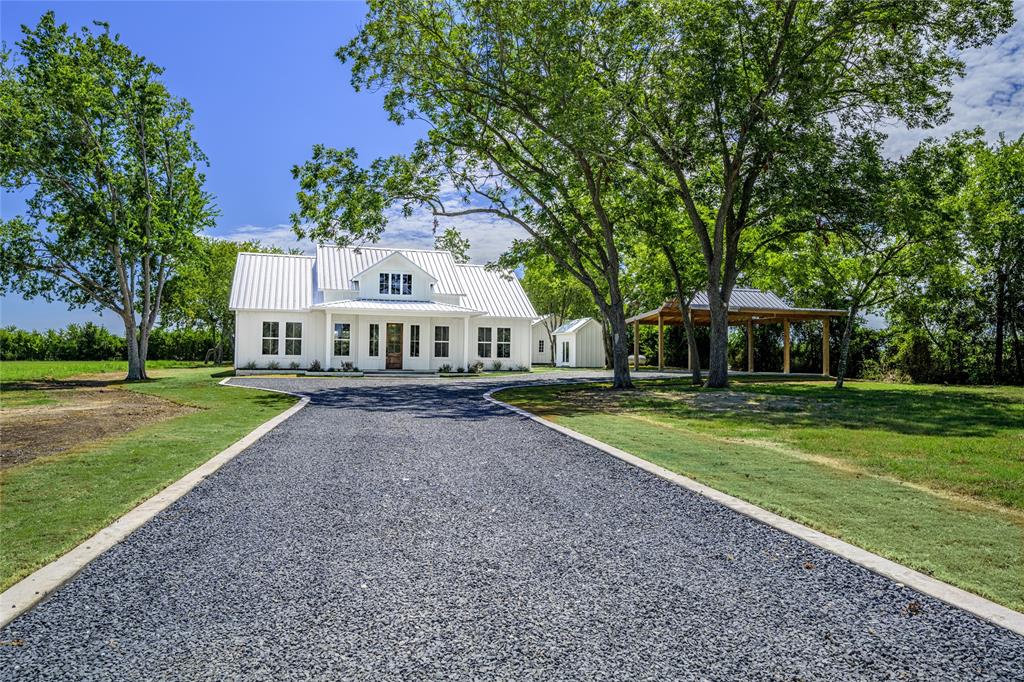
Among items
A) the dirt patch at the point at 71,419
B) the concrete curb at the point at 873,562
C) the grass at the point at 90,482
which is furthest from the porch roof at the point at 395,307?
the concrete curb at the point at 873,562

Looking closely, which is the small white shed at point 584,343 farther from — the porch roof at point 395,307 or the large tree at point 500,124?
the large tree at point 500,124

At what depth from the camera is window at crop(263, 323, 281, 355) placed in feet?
93.4

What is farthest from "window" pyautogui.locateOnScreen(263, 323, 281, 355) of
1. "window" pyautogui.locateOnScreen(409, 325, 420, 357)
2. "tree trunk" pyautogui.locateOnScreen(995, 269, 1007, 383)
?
"tree trunk" pyautogui.locateOnScreen(995, 269, 1007, 383)

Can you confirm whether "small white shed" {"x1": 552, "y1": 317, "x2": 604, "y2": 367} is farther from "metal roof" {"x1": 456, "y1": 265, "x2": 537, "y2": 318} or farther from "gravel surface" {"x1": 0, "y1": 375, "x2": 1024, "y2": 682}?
"gravel surface" {"x1": 0, "y1": 375, "x2": 1024, "y2": 682}

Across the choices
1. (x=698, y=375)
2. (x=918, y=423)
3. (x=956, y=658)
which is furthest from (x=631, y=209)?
(x=956, y=658)

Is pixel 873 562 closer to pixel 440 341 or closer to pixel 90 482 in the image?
pixel 90 482

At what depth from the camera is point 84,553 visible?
4.35 meters

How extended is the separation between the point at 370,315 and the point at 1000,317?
2419 centimetres

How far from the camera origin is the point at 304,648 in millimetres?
3170

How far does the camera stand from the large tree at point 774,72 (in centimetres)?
1609

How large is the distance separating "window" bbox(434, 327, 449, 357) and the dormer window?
2.22 metres

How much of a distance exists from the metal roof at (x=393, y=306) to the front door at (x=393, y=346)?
1.11m

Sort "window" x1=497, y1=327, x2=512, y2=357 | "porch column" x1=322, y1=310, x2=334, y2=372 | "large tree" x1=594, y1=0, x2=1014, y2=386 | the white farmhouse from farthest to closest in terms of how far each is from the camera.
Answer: "window" x1=497, y1=327, x2=512, y2=357 → the white farmhouse → "porch column" x1=322, y1=310, x2=334, y2=372 → "large tree" x1=594, y1=0, x2=1014, y2=386

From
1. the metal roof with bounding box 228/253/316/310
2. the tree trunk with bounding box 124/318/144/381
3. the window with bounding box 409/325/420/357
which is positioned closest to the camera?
the tree trunk with bounding box 124/318/144/381
